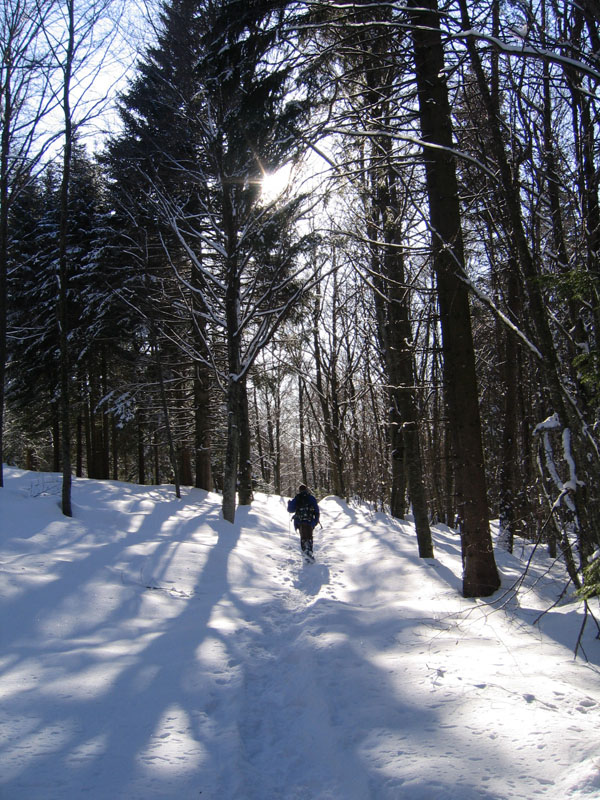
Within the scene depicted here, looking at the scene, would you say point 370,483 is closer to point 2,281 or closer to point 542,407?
point 542,407

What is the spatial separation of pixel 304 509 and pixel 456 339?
5361 mm

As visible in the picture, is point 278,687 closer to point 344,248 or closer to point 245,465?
point 344,248

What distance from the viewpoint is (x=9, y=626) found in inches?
174

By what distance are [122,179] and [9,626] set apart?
12.9 metres

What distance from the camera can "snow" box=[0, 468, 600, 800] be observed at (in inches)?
106

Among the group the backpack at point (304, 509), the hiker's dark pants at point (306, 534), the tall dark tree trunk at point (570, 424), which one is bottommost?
the hiker's dark pants at point (306, 534)

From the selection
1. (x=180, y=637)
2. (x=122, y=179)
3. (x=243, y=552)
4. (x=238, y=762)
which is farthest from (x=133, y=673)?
(x=122, y=179)

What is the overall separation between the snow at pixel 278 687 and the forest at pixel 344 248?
0.91 metres

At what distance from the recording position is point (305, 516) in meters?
9.91

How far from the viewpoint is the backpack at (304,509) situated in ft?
32.5

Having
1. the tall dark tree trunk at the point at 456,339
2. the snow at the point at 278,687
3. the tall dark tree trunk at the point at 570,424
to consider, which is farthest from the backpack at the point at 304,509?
the tall dark tree trunk at the point at 570,424

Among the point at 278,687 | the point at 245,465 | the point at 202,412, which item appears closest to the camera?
the point at 278,687

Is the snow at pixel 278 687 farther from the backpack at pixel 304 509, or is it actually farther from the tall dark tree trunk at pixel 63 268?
the backpack at pixel 304 509

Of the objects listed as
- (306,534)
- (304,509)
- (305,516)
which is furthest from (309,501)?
(306,534)
